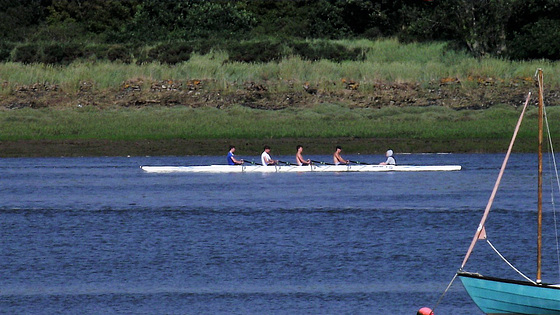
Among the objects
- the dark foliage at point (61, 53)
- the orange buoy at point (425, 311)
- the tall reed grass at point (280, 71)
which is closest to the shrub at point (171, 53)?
the tall reed grass at point (280, 71)

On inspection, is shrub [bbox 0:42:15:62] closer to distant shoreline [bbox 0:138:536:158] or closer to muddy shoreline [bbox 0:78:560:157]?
muddy shoreline [bbox 0:78:560:157]

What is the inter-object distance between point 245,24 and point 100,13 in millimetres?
12635

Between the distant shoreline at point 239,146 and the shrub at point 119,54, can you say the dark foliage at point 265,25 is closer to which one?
the shrub at point 119,54

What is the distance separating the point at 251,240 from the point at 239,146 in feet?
82.2

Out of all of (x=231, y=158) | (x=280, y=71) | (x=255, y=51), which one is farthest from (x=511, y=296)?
(x=255, y=51)

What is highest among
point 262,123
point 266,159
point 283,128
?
point 266,159

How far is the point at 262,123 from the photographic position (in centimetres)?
5609

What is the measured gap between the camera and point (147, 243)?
27.5 meters

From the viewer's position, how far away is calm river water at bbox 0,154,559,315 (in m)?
20.3

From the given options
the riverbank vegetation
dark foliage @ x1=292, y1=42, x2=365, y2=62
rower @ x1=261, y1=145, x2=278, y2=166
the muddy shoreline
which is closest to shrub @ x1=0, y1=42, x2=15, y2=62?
the riverbank vegetation

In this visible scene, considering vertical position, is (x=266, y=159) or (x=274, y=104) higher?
(x=274, y=104)

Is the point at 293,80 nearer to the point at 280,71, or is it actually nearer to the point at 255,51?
the point at 280,71

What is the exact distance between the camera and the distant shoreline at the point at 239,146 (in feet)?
170

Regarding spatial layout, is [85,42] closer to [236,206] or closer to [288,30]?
[288,30]
